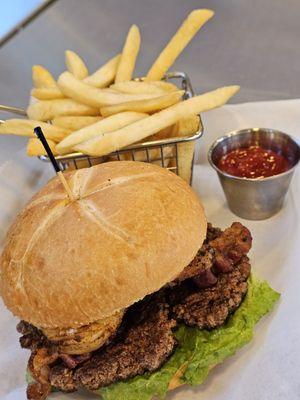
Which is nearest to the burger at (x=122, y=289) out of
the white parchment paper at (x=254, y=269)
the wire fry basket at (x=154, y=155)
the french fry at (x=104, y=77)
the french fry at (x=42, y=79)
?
the white parchment paper at (x=254, y=269)

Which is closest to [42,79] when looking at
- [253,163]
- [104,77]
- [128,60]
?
[104,77]

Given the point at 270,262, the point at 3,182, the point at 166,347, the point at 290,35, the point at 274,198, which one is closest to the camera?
the point at 166,347

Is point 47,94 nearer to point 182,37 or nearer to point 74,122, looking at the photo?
point 74,122

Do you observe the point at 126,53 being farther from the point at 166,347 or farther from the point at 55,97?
the point at 166,347

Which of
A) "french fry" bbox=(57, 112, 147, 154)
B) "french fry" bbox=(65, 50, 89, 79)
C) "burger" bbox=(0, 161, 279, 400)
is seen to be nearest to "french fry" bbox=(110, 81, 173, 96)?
"french fry" bbox=(57, 112, 147, 154)

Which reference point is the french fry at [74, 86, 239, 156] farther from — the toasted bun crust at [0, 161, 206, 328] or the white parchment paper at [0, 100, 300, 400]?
the white parchment paper at [0, 100, 300, 400]

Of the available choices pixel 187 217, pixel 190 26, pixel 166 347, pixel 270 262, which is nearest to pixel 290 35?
pixel 190 26
